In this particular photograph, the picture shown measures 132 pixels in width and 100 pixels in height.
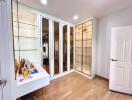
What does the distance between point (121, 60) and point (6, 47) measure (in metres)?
2.76

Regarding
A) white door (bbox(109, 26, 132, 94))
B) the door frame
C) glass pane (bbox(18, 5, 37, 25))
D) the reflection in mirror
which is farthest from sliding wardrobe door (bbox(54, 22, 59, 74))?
the door frame

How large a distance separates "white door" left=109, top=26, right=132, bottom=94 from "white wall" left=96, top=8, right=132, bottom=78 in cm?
71

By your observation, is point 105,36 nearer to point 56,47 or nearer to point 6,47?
Answer: point 56,47

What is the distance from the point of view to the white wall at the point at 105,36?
3045 mm

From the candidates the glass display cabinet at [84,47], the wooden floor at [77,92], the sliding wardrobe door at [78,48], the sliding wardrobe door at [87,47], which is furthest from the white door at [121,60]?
the sliding wardrobe door at [78,48]

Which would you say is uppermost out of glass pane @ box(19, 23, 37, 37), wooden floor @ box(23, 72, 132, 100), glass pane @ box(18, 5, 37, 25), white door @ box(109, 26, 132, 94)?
glass pane @ box(18, 5, 37, 25)

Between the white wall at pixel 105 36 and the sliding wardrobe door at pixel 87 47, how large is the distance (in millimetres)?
331

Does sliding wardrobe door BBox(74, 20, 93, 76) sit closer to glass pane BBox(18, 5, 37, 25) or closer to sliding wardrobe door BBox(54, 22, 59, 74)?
sliding wardrobe door BBox(54, 22, 59, 74)

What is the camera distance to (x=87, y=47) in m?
4.01

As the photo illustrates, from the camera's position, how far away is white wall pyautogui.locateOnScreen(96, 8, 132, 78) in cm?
304

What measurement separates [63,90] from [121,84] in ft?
5.65

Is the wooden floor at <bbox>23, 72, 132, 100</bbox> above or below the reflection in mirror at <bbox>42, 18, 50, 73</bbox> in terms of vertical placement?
below

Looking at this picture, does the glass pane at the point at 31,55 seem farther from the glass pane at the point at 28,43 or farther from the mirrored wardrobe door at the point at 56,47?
the mirrored wardrobe door at the point at 56,47

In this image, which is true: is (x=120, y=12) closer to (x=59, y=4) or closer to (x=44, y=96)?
(x=59, y=4)
